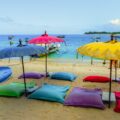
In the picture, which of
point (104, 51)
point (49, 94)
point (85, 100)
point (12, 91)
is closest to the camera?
point (104, 51)

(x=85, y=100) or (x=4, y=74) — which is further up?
(x=4, y=74)

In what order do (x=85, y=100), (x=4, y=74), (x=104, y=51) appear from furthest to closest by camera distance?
(x=4, y=74) → (x=85, y=100) → (x=104, y=51)

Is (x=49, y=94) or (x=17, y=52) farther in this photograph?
(x=49, y=94)

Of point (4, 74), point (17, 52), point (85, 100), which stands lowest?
point (85, 100)

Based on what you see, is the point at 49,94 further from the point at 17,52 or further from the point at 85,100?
the point at 17,52

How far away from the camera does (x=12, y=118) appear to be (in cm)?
735

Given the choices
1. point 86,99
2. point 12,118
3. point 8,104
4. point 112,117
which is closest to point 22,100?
point 8,104

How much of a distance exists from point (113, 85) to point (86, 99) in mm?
3103

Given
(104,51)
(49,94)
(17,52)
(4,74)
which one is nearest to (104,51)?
(104,51)

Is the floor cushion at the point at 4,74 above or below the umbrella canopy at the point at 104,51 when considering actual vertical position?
below

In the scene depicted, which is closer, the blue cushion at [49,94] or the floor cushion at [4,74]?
the blue cushion at [49,94]

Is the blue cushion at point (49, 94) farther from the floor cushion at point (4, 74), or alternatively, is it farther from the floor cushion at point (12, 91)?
the floor cushion at point (4, 74)

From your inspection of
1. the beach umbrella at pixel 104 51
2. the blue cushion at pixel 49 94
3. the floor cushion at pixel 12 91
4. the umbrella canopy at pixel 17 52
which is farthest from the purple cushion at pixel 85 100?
the umbrella canopy at pixel 17 52

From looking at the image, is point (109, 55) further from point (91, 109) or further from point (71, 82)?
point (71, 82)
